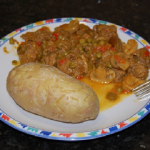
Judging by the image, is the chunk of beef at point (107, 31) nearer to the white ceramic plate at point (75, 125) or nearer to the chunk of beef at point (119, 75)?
the chunk of beef at point (119, 75)

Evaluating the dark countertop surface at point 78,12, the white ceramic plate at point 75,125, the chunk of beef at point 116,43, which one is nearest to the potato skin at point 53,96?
the white ceramic plate at point 75,125

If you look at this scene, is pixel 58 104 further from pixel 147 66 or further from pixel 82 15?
pixel 82 15

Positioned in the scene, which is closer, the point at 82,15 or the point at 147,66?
the point at 147,66

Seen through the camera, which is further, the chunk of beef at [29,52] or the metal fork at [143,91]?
the chunk of beef at [29,52]

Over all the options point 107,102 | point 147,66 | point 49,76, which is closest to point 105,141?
point 107,102

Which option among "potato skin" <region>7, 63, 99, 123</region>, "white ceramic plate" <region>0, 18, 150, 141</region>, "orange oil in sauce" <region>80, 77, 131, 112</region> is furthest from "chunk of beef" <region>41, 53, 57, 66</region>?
"potato skin" <region>7, 63, 99, 123</region>

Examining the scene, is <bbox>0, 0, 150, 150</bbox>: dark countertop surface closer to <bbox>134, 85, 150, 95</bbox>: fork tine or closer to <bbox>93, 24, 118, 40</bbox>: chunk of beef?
<bbox>93, 24, 118, 40</bbox>: chunk of beef
